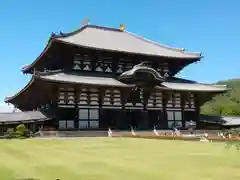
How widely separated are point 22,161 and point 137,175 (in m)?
6.42

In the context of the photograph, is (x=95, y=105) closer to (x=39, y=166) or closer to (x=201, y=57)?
(x=201, y=57)

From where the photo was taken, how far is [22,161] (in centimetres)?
1548

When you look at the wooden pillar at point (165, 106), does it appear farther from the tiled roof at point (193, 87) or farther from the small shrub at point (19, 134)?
the small shrub at point (19, 134)

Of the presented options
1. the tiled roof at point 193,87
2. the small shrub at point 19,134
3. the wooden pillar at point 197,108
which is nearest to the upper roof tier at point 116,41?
the tiled roof at point 193,87

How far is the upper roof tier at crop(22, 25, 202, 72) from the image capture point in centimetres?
4350

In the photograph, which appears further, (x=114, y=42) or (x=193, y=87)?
(x=114, y=42)

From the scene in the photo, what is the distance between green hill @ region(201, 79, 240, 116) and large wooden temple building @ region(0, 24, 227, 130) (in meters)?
19.8

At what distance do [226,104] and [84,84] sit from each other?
74.3 metres

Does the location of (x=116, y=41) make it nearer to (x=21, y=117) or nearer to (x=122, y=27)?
(x=122, y=27)

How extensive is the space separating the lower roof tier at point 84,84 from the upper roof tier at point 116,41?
4.06m

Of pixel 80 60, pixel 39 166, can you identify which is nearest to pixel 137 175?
pixel 39 166

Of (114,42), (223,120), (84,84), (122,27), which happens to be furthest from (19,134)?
(223,120)

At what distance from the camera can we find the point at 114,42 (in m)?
49.0

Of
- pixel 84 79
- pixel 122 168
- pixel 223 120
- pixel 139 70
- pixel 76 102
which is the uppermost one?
pixel 139 70
